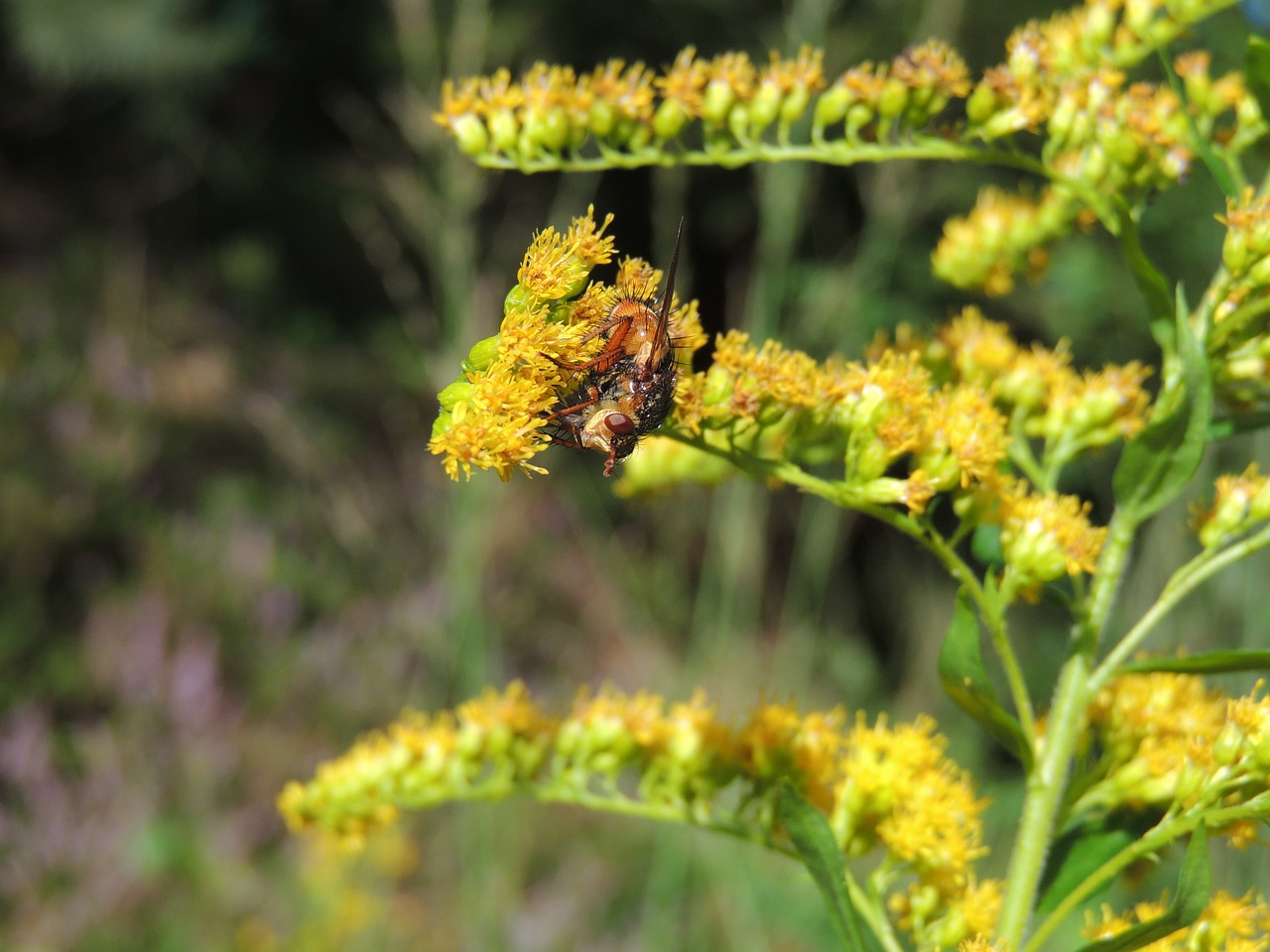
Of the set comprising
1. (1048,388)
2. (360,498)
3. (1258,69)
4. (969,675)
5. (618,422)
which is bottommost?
(969,675)

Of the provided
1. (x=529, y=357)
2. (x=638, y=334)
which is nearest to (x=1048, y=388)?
(x=638, y=334)

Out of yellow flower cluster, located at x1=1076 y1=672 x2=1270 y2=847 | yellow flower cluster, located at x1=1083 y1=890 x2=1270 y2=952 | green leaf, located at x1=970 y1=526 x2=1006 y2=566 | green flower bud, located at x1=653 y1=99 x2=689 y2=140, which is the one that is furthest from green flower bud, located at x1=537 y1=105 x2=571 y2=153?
yellow flower cluster, located at x1=1083 y1=890 x2=1270 y2=952

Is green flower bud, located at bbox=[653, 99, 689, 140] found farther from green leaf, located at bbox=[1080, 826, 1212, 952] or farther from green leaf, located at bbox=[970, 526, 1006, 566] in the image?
green leaf, located at bbox=[1080, 826, 1212, 952]

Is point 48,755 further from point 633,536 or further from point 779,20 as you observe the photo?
point 779,20

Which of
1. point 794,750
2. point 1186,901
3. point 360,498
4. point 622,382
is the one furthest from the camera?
point 360,498

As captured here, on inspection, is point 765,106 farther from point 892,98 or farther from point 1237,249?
point 1237,249

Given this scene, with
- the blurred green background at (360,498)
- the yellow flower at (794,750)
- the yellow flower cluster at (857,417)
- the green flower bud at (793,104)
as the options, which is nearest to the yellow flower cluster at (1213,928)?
the yellow flower at (794,750)
